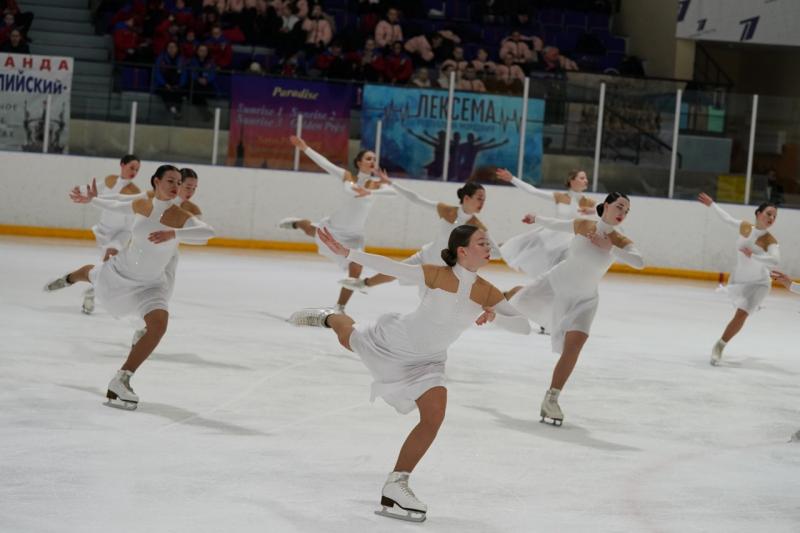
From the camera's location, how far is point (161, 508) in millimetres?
4867

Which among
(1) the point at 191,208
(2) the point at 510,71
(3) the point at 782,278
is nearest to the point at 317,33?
(2) the point at 510,71

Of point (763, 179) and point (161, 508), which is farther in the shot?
point (763, 179)

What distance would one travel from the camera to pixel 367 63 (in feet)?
66.1

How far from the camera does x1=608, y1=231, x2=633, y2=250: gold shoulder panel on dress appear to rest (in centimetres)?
736

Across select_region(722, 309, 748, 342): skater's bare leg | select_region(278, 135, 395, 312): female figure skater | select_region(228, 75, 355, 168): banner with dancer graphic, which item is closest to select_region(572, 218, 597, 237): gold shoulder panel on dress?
select_region(722, 309, 748, 342): skater's bare leg

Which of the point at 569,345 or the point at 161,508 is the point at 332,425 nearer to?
the point at 569,345

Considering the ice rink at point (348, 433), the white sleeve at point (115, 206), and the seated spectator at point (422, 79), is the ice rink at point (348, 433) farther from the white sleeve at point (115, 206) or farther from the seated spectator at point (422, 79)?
the seated spectator at point (422, 79)

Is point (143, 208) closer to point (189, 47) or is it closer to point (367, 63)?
point (189, 47)

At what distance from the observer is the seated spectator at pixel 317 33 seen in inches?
808

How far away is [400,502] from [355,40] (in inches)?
653

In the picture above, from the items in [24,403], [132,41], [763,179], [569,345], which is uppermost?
[132,41]

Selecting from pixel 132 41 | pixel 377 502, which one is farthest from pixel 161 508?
pixel 132 41

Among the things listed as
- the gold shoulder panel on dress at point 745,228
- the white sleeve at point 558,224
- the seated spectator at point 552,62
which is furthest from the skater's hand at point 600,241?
the seated spectator at point 552,62

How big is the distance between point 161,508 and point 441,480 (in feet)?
4.64
